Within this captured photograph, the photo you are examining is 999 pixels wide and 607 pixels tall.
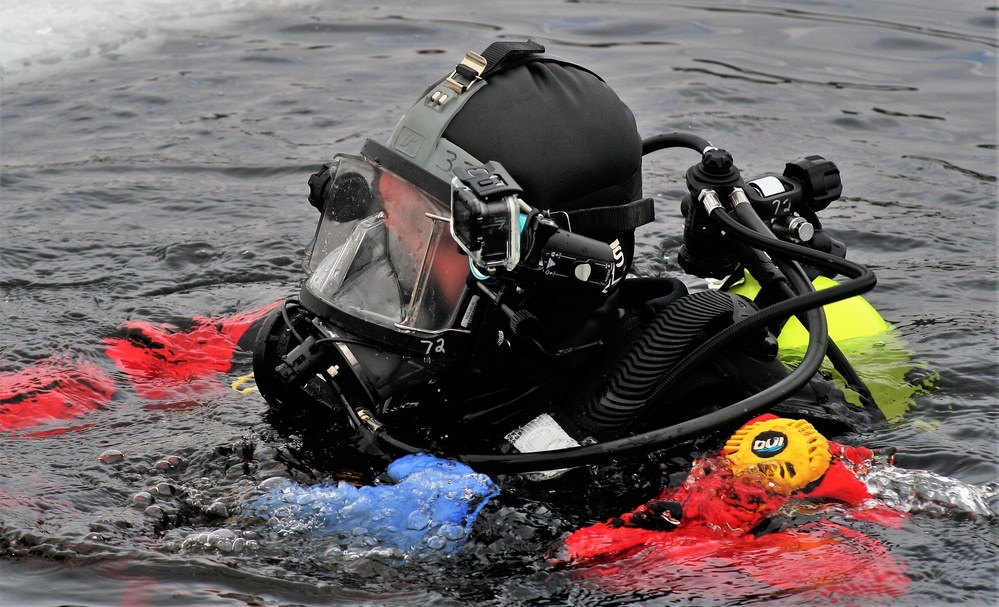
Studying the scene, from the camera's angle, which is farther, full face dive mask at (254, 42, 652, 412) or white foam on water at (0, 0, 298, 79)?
white foam on water at (0, 0, 298, 79)

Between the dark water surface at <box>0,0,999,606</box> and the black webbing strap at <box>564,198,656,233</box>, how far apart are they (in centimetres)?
79

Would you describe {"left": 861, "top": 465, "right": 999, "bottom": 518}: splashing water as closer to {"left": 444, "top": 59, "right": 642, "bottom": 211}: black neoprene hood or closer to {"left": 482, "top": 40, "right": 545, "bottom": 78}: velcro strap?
{"left": 444, "top": 59, "right": 642, "bottom": 211}: black neoprene hood

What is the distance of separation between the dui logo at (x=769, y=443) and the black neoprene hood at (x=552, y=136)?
28.9 inches

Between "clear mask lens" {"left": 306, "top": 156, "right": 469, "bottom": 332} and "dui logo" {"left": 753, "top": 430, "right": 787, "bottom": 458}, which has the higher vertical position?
"clear mask lens" {"left": 306, "top": 156, "right": 469, "bottom": 332}

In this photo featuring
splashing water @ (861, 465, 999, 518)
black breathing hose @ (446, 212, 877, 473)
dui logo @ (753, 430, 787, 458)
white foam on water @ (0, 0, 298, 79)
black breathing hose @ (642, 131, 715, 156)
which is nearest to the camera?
black breathing hose @ (446, 212, 877, 473)

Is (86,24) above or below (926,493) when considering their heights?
above

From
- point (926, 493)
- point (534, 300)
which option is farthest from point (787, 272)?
point (926, 493)

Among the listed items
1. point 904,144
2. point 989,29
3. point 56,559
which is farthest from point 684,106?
point 56,559

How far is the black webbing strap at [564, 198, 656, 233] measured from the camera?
283cm

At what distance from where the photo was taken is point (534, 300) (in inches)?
113

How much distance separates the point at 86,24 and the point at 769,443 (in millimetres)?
7333

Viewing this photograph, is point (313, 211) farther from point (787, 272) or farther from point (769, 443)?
point (769, 443)

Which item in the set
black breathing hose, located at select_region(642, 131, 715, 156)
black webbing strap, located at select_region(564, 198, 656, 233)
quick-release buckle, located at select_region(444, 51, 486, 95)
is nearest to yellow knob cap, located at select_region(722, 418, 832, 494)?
black webbing strap, located at select_region(564, 198, 656, 233)

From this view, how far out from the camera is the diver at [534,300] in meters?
2.69
